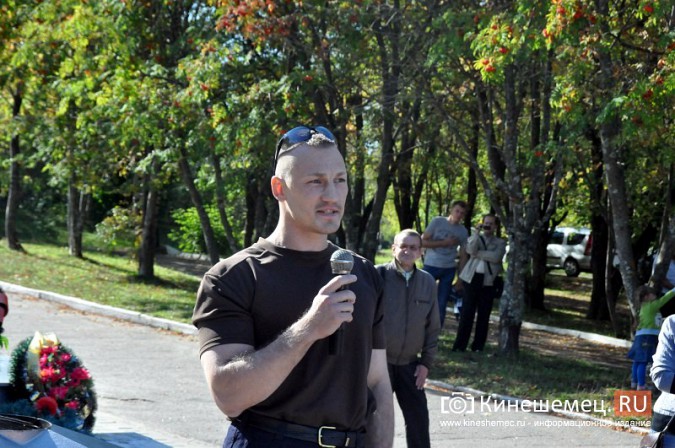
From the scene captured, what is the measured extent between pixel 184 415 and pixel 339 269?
7.11 meters

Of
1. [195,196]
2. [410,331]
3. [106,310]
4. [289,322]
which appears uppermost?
[195,196]

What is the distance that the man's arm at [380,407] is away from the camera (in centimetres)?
332

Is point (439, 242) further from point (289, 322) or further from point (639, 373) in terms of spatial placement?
point (289, 322)

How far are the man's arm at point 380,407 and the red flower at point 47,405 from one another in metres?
3.73

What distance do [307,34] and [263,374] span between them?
12850 mm

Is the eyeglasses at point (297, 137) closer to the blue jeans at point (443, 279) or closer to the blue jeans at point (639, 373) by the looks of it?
the blue jeans at point (639, 373)

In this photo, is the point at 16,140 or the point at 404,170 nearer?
the point at 404,170

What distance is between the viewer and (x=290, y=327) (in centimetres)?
288

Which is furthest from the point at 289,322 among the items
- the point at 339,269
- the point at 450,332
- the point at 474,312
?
the point at 450,332

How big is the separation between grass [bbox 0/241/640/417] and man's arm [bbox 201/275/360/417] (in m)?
8.21

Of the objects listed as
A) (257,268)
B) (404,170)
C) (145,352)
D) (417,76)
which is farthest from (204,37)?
(257,268)

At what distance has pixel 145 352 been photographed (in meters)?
13.5

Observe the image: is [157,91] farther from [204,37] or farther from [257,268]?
[257,268]

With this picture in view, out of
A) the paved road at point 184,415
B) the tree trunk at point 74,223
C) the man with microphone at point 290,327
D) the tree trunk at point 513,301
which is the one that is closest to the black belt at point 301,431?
the man with microphone at point 290,327
